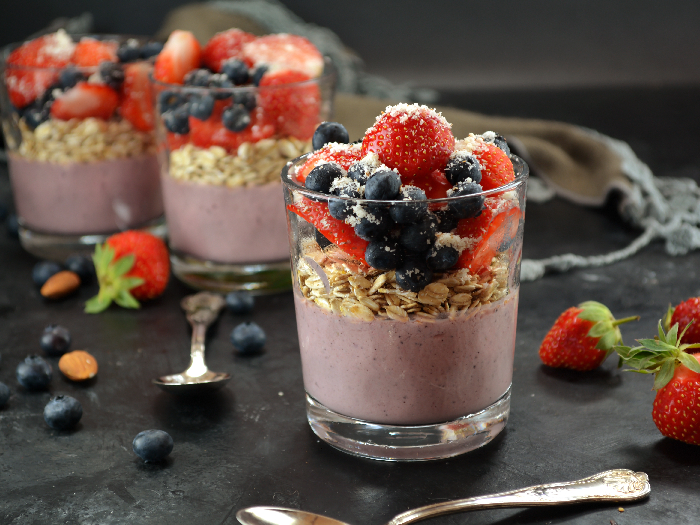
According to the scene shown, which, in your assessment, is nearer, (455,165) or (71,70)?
(455,165)

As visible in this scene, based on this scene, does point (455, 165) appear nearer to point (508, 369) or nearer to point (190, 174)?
point (508, 369)

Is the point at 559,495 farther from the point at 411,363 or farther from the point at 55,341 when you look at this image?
the point at 55,341

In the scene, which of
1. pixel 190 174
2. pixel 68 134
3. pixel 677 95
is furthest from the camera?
pixel 677 95

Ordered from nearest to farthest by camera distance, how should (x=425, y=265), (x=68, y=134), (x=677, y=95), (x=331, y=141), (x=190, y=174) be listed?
(x=425, y=265), (x=331, y=141), (x=190, y=174), (x=68, y=134), (x=677, y=95)

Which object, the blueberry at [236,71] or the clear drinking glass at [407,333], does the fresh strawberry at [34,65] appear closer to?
the blueberry at [236,71]

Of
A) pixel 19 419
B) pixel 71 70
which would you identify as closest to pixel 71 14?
pixel 71 70

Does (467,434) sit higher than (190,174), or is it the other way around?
(190,174)

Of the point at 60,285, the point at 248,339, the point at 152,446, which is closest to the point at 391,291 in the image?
the point at 152,446

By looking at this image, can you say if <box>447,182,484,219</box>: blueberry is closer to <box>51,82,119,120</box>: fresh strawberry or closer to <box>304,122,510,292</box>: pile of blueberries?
<box>304,122,510,292</box>: pile of blueberries
